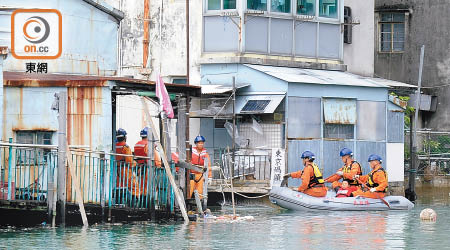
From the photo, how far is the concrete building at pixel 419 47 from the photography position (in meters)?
44.7

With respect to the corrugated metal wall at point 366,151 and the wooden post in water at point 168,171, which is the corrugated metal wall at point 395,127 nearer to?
the corrugated metal wall at point 366,151

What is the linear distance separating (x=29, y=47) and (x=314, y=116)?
10.1m

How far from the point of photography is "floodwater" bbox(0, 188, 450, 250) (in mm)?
22531

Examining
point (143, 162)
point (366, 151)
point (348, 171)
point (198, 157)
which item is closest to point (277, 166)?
point (348, 171)

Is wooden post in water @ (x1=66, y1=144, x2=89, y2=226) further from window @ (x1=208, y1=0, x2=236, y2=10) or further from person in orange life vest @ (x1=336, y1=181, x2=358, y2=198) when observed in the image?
window @ (x1=208, y1=0, x2=236, y2=10)

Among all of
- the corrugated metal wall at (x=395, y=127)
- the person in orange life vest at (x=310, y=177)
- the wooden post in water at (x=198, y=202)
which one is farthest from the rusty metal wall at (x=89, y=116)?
the corrugated metal wall at (x=395, y=127)

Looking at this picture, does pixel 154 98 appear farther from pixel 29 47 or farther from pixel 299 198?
pixel 299 198

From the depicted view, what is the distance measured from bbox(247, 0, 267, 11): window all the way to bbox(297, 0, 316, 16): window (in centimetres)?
146

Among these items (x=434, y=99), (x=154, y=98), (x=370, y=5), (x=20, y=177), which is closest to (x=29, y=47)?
(x=154, y=98)

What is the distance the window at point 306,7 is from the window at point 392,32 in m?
9.91

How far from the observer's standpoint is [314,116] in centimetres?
3531

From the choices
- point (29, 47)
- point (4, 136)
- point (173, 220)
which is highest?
point (29, 47)

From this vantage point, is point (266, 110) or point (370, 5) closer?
point (266, 110)

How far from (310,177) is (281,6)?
7.45 meters
